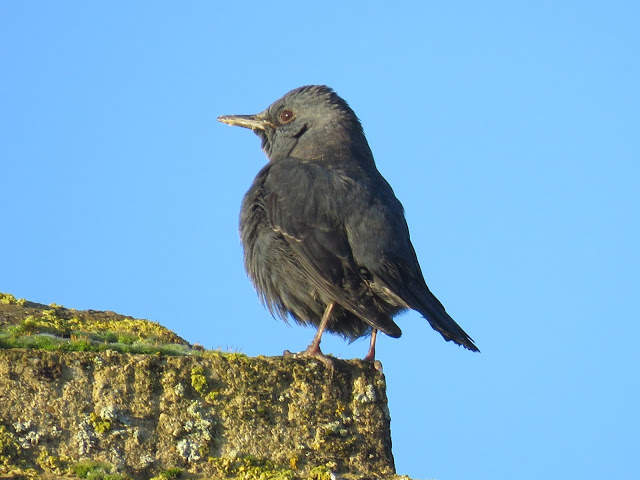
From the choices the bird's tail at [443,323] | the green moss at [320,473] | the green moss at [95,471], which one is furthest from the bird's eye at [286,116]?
the green moss at [95,471]

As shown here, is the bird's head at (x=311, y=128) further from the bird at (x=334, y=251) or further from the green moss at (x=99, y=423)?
the green moss at (x=99, y=423)

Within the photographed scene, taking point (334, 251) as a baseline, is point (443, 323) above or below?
below

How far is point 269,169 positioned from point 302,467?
383 centimetres

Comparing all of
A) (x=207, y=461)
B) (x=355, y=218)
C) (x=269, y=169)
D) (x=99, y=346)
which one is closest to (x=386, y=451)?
(x=207, y=461)

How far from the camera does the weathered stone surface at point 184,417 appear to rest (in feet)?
13.4

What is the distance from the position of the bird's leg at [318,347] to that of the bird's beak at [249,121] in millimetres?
2685

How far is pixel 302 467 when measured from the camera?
14.6 feet

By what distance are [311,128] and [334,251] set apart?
6.95 feet

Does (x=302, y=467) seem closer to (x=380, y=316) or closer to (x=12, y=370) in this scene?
(x=12, y=370)

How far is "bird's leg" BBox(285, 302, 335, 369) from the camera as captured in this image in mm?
5156

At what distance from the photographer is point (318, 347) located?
19.9 feet

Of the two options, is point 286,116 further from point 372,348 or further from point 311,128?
point 372,348

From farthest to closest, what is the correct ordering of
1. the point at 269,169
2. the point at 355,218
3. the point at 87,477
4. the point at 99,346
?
the point at 269,169 → the point at 355,218 → the point at 99,346 → the point at 87,477

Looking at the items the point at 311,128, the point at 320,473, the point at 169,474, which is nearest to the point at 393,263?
the point at 311,128
